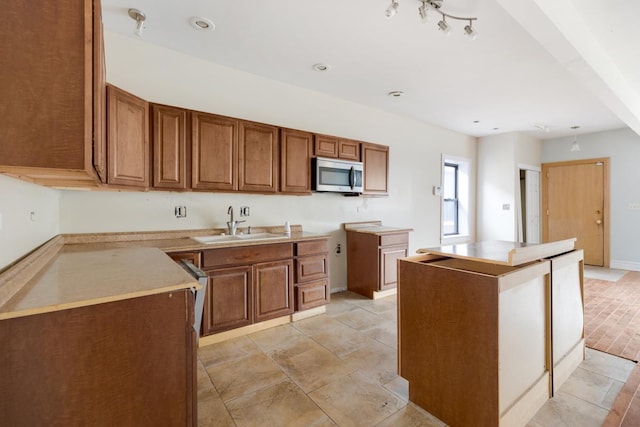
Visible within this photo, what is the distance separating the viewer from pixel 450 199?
238 inches

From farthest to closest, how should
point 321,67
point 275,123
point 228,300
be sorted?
1. point 275,123
2. point 321,67
3. point 228,300

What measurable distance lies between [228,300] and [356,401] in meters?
1.39

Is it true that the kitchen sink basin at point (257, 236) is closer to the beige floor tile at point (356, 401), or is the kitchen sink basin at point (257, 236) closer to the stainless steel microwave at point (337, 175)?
the stainless steel microwave at point (337, 175)

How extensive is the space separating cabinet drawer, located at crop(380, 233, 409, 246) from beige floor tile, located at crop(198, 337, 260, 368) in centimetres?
202

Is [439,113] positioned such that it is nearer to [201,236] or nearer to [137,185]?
[201,236]

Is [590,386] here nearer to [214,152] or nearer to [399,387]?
[399,387]

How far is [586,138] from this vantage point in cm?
593

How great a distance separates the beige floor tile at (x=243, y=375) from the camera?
202 cm

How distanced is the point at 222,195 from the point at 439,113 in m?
3.66

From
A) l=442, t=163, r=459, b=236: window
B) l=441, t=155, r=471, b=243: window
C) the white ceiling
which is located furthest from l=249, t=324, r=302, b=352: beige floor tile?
l=441, t=155, r=471, b=243: window

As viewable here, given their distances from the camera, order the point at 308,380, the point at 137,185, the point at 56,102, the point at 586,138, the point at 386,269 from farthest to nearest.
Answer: the point at 586,138 < the point at 386,269 < the point at 137,185 < the point at 308,380 < the point at 56,102

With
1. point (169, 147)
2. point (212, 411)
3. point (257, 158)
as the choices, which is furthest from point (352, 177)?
point (212, 411)

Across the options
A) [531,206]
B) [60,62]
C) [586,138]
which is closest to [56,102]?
[60,62]

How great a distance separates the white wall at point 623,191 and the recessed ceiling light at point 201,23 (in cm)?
719
